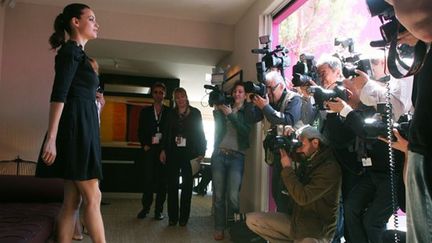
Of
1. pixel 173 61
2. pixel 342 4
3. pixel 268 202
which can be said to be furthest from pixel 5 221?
pixel 173 61

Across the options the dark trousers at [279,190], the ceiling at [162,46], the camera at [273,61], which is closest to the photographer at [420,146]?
the dark trousers at [279,190]

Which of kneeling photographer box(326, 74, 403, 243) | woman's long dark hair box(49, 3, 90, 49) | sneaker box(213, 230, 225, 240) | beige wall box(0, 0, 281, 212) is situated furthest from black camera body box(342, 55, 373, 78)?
beige wall box(0, 0, 281, 212)

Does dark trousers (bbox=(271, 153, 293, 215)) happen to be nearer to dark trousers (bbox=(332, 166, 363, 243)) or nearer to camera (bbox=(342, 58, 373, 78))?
dark trousers (bbox=(332, 166, 363, 243))

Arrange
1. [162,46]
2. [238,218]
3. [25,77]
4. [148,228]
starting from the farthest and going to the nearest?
[162,46] < [25,77] < [148,228] < [238,218]

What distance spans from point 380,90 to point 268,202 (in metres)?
1.87

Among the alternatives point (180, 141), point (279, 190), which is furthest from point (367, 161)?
point (180, 141)

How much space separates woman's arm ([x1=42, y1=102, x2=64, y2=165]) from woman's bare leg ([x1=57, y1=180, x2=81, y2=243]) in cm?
18

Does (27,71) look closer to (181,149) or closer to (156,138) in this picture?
(156,138)

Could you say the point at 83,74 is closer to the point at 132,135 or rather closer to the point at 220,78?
the point at 220,78

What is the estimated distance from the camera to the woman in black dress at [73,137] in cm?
153

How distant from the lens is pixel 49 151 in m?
1.50

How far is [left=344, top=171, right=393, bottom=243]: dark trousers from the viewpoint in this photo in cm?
156

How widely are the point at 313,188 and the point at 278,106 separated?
30.4 inches

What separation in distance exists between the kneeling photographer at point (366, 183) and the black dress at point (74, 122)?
1.08 metres
